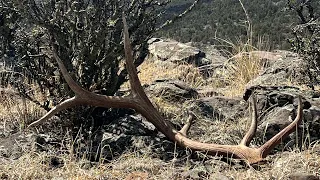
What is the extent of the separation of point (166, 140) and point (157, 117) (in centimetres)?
29

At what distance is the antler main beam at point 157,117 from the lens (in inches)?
152

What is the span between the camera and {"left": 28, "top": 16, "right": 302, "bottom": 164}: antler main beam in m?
3.86

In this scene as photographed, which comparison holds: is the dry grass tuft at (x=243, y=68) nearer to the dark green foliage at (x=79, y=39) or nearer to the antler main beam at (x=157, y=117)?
the dark green foliage at (x=79, y=39)

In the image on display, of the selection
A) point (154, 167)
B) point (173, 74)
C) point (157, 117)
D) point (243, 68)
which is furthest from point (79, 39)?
point (243, 68)

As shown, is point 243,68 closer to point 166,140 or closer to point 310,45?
point 310,45

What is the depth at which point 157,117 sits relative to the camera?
4293 millimetres

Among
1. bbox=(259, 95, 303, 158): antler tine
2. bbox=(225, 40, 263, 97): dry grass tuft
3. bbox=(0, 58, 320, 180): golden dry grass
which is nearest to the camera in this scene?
bbox=(0, 58, 320, 180): golden dry grass

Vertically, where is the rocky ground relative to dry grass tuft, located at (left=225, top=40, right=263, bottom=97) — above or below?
below

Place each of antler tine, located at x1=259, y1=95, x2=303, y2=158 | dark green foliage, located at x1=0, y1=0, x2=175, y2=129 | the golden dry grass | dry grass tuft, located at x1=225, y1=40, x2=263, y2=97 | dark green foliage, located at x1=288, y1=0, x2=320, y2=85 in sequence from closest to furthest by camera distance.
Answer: the golden dry grass
antler tine, located at x1=259, y1=95, x2=303, y2=158
dark green foliage, located at x1=0, y1=0, x2=175, y2=129
dark green foliage, located at x1=288, y1=0, x2=320, y2=85
dry grass tuft, located at x1=225, y1=40, x2=263, y2=97

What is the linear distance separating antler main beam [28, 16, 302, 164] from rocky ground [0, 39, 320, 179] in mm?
80

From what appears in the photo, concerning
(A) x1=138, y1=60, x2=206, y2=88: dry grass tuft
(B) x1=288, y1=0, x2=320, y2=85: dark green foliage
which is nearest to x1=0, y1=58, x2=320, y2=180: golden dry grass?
(B) x1=288, y1=0, x2=320, y2=85: dark green foliage

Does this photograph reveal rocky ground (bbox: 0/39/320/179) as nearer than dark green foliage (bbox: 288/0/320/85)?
Yes

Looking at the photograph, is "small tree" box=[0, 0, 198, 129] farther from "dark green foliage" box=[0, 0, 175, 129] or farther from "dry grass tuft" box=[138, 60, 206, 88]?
"dry grass tuft" box=[138, 60, 206, 88]

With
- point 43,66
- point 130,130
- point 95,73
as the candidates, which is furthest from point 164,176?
point 43,66
